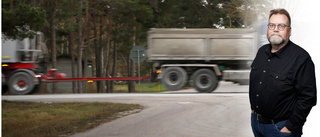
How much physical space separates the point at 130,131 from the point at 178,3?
242cm

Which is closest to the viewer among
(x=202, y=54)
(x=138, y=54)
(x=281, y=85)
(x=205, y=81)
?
(x=281, y=85)

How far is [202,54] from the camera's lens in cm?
468

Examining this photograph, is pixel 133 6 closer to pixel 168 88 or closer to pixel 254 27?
pixel 168 88

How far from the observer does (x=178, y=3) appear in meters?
4.91

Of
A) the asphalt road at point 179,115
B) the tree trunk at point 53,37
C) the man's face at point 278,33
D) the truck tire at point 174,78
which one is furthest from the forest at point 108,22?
the man's face at point 278,33

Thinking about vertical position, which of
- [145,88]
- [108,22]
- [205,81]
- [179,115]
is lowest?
[179,115]

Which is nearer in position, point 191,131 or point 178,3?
point 178,3

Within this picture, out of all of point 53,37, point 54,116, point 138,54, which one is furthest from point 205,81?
point 54,116

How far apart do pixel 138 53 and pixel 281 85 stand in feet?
9.35

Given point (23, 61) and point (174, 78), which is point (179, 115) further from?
point (23, 61)

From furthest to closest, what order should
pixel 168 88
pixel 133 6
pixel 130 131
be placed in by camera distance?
pixel 130 131
pixel 133 6
pixel 168 88

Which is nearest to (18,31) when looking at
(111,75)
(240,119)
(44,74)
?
(44,74)

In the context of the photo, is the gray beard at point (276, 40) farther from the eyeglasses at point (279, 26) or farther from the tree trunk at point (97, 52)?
the tree trunk at point (97, 52)

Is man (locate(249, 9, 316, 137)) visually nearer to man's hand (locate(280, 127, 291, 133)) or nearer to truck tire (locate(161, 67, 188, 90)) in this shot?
man's hand (locate(280, 127, 291, 133))
